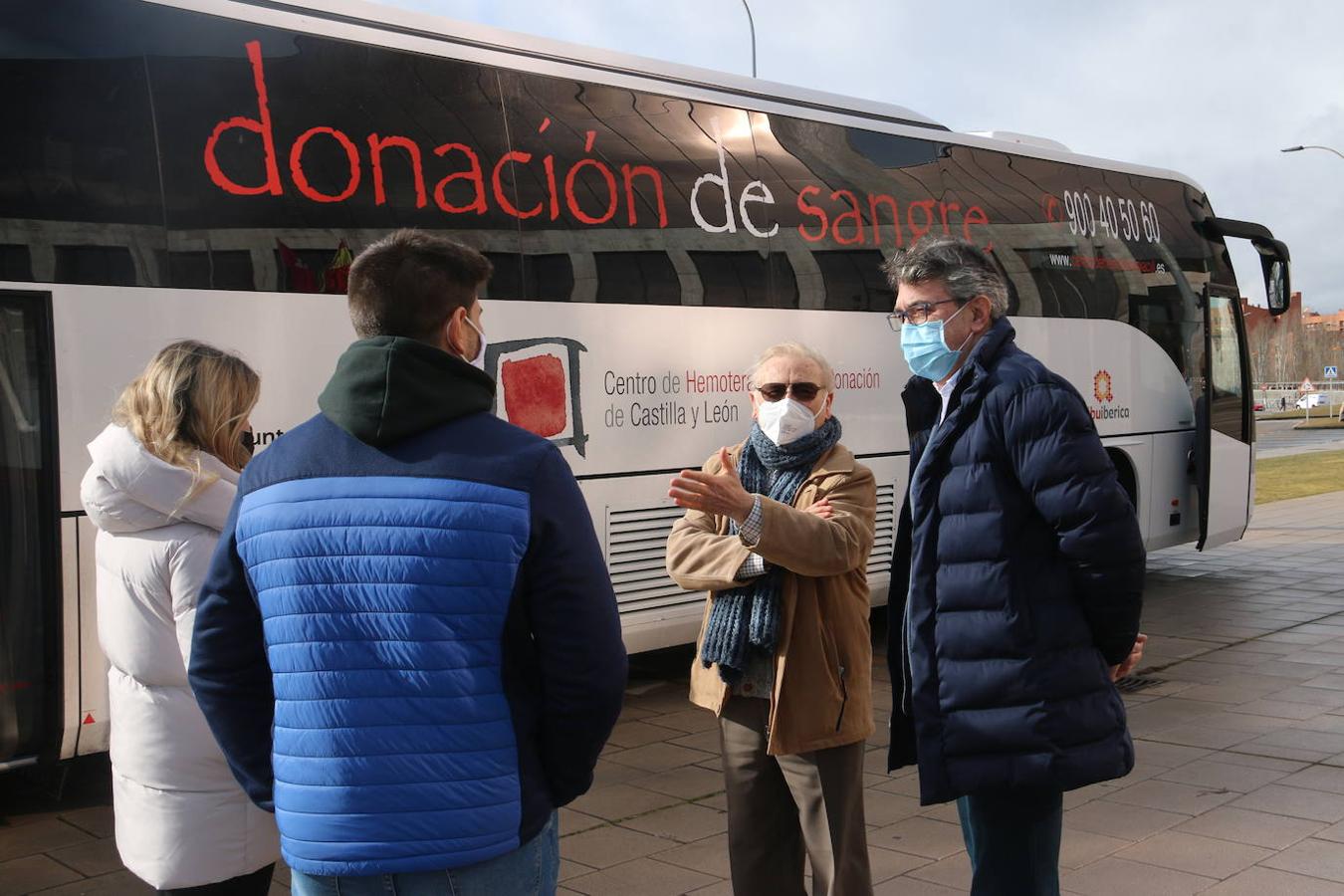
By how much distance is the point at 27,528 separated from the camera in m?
5.27

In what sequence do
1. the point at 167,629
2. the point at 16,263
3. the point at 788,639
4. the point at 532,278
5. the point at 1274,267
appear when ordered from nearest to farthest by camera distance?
1. the point at 167,629
2. the point at 788,639
3. the point at 16,263
4. the point at 532,278
5. the point at 1274,267

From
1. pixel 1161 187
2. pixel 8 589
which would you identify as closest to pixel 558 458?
pixel 8 589

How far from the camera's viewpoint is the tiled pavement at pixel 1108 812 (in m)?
4.89

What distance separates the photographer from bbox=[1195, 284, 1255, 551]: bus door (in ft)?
39.6

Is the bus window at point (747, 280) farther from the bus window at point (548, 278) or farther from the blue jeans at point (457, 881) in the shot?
the blue jeans at point (457, 881)

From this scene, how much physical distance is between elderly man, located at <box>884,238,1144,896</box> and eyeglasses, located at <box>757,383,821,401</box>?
0.79 metres

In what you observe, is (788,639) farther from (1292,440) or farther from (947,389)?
(1292,440)

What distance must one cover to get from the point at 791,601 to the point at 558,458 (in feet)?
5.43

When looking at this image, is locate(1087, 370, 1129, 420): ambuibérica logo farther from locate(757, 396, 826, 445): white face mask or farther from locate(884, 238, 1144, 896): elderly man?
locate(884, 238, 1144, 896): elderly man

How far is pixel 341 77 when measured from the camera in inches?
248

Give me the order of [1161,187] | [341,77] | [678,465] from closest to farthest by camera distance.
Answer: [341,77], [678,465], [1161,187]

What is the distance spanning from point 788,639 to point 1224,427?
988cm

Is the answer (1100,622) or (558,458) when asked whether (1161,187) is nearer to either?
(1100,622)

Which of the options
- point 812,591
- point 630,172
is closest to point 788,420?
point 812,591
